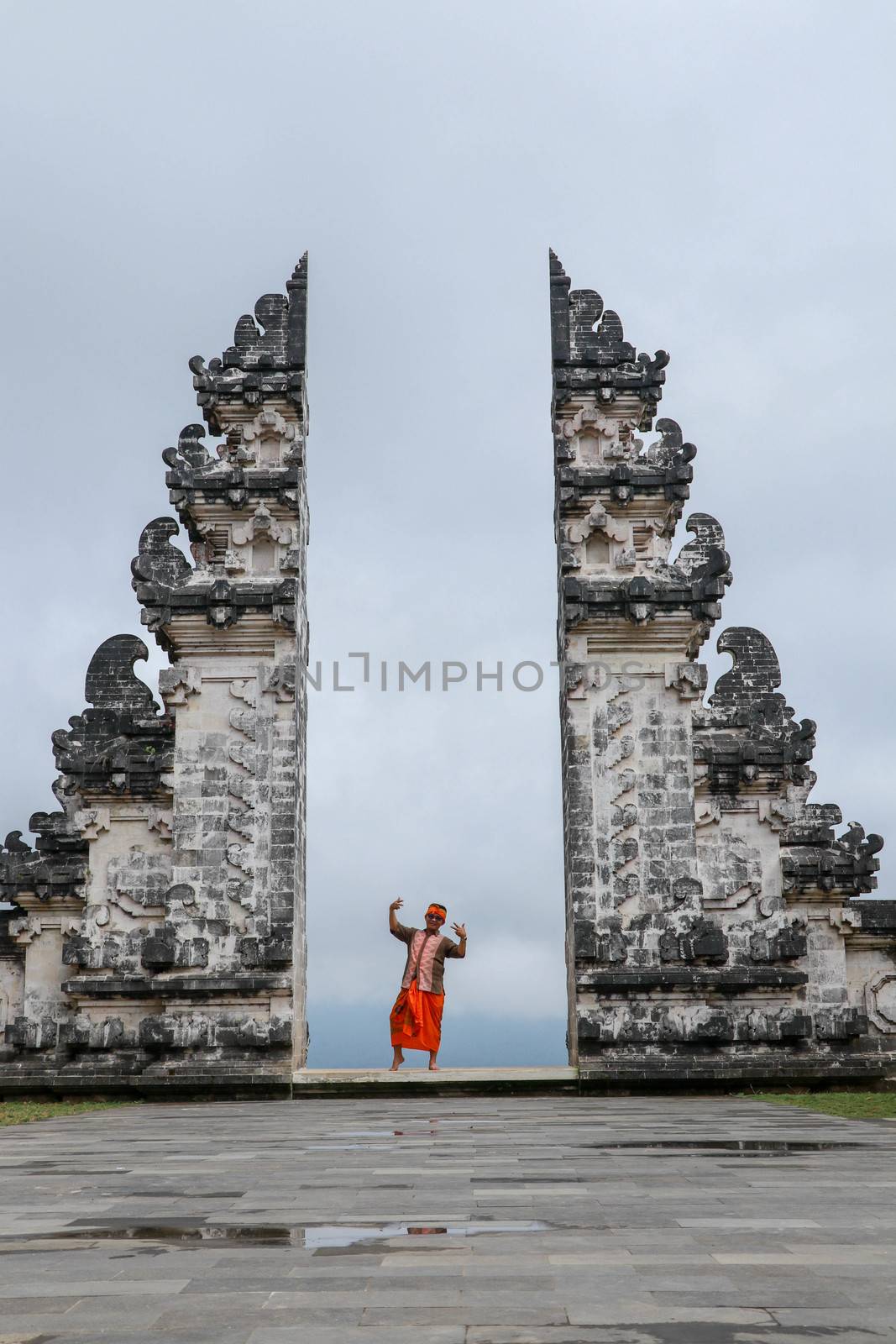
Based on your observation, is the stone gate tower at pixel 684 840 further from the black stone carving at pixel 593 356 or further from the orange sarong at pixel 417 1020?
the orange sarong at pixel 417 1020

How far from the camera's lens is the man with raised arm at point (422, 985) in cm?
1842

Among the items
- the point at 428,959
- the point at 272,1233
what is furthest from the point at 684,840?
the point at 272,1233

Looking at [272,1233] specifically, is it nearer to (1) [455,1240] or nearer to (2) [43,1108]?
(1) [455,1240]

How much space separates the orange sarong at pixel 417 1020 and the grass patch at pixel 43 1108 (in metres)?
3.75

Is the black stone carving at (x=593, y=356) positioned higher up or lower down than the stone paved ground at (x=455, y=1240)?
higher up

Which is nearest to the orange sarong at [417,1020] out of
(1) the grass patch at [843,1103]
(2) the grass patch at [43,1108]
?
(2) the grass patch at [43,1108]

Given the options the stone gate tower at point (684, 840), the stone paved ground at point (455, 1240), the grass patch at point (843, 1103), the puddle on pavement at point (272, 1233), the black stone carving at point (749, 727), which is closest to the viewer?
the stone paved ground at point (455, 1240)

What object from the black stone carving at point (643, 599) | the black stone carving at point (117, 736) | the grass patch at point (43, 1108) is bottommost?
the grass patch at point (43, 1108)

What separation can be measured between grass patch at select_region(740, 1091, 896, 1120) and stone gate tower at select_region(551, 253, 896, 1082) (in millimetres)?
463

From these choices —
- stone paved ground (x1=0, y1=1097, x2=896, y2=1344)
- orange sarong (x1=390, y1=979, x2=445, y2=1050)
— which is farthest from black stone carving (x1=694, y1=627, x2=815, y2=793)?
stone paved ground (x1=0, y1=1097, x2=896, y2=1344)

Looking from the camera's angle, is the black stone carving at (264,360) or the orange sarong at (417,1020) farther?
the black stone carving at (264,360)

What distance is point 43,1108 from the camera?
16094mm

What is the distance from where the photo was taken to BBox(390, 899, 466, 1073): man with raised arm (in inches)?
725

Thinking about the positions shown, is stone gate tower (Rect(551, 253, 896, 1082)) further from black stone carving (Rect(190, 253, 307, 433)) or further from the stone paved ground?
the stone paved ground
